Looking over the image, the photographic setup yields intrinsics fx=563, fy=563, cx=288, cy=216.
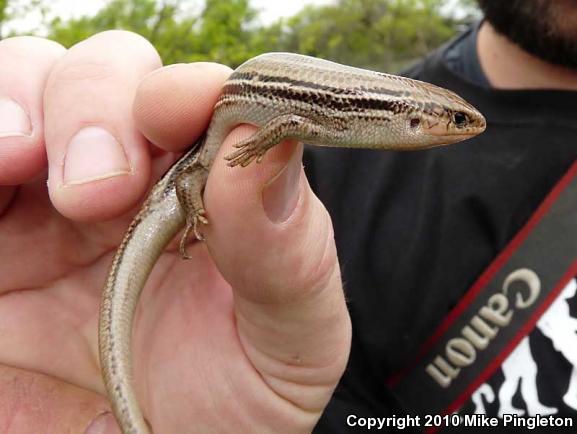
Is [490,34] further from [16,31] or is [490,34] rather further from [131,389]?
[16,31]

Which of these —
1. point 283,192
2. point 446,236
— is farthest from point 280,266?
point 446,236

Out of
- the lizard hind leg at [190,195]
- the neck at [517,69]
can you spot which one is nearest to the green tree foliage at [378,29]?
the neck at [517,69]

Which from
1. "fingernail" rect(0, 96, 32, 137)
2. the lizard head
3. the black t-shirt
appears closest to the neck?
the black t-shirt

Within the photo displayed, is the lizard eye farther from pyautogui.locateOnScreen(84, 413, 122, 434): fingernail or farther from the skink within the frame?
pyautogui.locateOnScreen(84, 413, 122, 434): fingernail

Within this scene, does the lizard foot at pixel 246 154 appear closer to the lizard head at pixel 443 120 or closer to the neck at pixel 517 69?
the lizard head at pixel 443 120

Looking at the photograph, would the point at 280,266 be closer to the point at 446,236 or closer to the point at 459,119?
the point at 459,119
